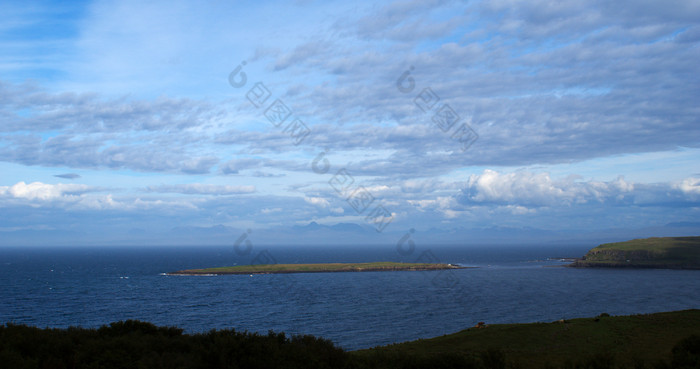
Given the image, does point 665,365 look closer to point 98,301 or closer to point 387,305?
point 387,305

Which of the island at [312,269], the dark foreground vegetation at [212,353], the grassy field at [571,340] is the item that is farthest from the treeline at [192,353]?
the island at [312,269]

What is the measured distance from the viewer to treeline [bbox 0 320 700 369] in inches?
897

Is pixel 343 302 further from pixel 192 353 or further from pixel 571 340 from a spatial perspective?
pixel 192 353

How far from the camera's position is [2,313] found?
7581cm

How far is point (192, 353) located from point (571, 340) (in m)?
35.4

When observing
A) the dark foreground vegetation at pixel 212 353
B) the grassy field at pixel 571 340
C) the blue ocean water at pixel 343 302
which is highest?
the dark foreground vegetation at pixel 212 353

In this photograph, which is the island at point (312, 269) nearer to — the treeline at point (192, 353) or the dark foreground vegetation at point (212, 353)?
the dark foreground vegetation at point (212, 353)

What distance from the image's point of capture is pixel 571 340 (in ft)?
142

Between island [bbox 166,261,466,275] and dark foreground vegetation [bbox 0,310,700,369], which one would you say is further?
island [bbox 166,261,466,275]

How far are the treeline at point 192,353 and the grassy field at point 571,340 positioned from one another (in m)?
6.91

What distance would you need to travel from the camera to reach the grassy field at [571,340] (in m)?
36.5

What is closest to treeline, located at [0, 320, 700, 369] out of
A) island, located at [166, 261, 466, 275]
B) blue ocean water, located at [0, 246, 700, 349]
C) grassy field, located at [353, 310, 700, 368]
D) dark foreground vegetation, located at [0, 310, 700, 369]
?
dark foreground vegetation, located at [0, 310, 700, 369]

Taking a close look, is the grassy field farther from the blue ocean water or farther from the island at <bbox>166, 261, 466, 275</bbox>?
the island at <bbox>166, 261, 466, 275</bbox>

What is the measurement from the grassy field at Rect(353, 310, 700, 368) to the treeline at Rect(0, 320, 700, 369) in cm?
691
